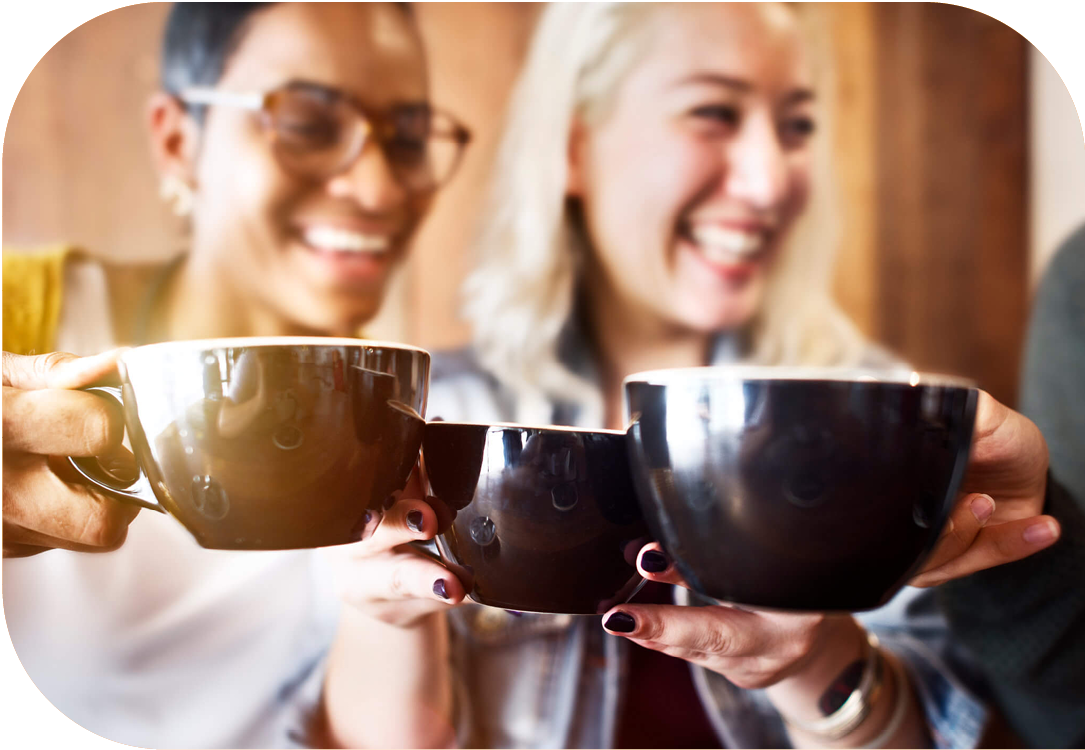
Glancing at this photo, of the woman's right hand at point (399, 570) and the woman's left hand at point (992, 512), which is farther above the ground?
the woman's left hand at point (992, 512)

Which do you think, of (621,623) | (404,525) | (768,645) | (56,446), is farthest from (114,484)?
(768,645)

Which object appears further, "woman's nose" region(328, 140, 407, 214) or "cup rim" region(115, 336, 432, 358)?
"woman's nose" region(328, 140, 407, 214)

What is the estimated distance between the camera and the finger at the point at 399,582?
0.36m

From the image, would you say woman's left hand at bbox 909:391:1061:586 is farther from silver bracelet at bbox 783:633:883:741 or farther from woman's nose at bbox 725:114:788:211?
woman's nose at bbox 725:114:788:211

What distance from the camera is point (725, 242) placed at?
28.0 inches

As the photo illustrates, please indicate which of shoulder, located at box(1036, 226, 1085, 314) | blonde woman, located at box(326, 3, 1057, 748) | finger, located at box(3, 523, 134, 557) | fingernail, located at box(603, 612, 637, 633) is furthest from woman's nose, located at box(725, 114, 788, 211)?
finger, located at box(3, 523, 134, 557)

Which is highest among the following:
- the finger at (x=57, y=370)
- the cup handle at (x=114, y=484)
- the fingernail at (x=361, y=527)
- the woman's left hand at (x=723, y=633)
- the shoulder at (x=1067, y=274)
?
the shoulder at (x=1067, y=274)

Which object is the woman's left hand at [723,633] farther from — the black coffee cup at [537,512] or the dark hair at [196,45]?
the dark hair at [196,45]

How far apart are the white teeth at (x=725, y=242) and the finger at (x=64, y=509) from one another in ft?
1.78

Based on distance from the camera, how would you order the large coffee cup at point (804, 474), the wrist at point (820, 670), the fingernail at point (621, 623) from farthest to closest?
the wrist at point (820, 670)
the fingernail at point (621, 623)
the large coffee cup at point (804, 474)

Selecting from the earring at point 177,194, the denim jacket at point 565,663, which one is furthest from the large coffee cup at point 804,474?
the earring at point 177,194

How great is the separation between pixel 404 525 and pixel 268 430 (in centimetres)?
11

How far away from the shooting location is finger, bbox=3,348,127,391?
13.4 inches

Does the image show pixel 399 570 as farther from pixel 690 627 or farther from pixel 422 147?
pixel 422 147
